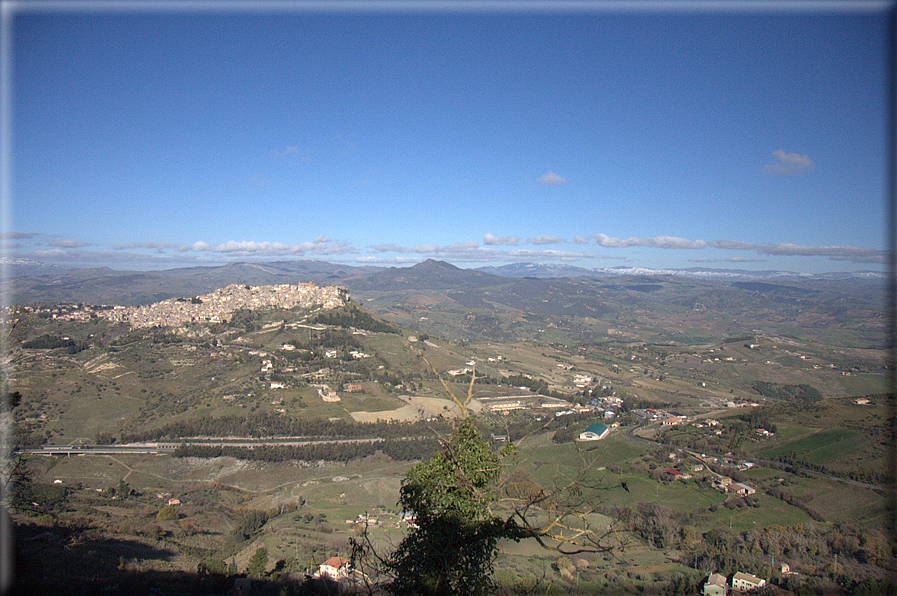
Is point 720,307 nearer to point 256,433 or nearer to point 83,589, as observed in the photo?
point 256,433

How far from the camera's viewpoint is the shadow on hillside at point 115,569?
37.8 ft

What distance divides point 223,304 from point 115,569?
6455cm

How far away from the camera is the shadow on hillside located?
37.8 ft

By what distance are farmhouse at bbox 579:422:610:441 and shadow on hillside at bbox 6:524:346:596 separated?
25.9 m

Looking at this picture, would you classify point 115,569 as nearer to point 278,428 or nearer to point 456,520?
point 456,520

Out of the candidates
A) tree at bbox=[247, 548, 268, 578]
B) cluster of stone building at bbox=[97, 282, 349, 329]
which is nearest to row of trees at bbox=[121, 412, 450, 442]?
tree at bbox=[247, 548, 268, 578]

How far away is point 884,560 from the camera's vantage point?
51.3 ft

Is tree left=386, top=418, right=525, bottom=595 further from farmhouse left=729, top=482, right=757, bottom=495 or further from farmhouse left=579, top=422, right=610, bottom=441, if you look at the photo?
farmhouse left=579, top=422, right=610, bottom=441

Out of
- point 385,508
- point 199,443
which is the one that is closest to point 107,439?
point 199,443

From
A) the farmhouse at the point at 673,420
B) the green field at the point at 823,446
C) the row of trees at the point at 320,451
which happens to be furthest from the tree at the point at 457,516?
the farmhouse at the point at 673,420

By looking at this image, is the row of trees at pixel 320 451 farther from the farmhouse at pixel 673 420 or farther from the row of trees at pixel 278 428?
the farmhouse at pixel 673 420

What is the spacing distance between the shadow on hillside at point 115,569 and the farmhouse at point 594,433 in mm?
25891

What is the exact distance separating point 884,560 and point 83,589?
25033mm

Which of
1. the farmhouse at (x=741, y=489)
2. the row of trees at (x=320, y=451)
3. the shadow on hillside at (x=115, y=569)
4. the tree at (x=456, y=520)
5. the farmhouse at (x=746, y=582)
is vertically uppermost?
the tree at (x=456, y=520)
